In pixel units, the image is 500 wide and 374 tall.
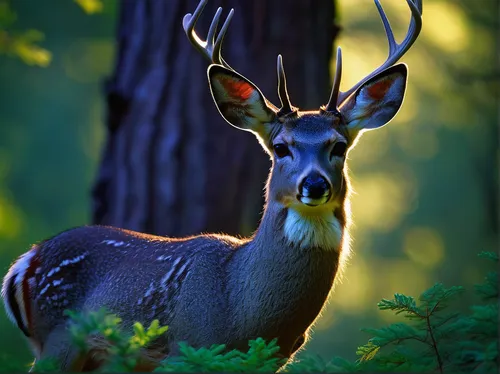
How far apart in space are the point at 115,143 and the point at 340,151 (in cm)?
408

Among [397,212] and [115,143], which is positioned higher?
[115,143]

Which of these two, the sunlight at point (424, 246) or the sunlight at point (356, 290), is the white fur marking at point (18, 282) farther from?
the sunlight at point (424, 246)

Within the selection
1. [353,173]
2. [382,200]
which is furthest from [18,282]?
[382,200]

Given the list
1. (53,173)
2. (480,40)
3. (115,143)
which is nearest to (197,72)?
(115,143)

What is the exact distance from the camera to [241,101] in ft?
20.9

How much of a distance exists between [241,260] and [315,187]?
0.81 meters

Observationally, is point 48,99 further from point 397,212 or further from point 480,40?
point 480,40

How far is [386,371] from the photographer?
14.6 feet

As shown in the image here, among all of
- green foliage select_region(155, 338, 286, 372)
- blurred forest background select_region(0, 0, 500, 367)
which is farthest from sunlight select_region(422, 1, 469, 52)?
green foliage select_region(155, 338, 286, 372)

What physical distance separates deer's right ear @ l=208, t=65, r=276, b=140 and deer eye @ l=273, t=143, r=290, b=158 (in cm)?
26

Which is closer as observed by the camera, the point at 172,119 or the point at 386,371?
the point at 386,371

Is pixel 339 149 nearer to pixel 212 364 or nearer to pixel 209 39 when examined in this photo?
pixel 209 39

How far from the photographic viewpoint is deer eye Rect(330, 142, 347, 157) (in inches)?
235

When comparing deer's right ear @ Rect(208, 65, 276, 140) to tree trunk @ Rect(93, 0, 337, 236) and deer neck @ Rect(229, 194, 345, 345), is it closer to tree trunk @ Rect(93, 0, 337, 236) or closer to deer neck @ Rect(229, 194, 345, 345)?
deer neck @ Rect(229, 194, 345, 345)
